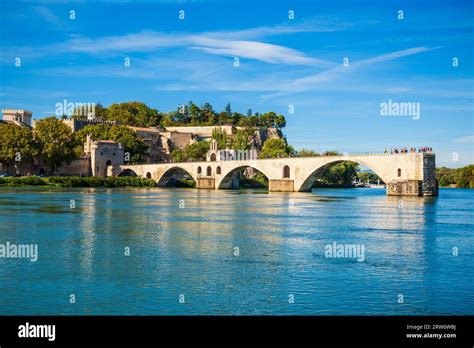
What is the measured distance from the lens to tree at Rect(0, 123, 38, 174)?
219 ft

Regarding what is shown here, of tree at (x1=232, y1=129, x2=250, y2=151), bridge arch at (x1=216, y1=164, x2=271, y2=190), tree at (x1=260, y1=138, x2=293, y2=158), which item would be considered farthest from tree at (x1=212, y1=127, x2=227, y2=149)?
bridge arch at (x1=216, y1=164, x2=271, y2=190)

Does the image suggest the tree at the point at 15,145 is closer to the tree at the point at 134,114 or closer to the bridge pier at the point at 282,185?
the bridge pier at the point at 282,185

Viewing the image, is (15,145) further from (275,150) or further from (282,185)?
(275,150)

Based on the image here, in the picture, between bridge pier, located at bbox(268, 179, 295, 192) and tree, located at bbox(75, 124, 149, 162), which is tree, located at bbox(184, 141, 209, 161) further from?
bridge pier, located at bbox(268, 179, 295, 192)

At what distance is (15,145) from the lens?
67.3 meters

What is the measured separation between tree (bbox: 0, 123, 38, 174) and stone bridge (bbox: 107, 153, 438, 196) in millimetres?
16485

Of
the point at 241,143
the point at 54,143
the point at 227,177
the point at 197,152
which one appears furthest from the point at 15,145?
the point at 241,143

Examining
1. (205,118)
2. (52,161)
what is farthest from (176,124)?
(52,161)

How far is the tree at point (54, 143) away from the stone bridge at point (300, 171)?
10761 millimetres

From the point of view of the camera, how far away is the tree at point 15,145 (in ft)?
219

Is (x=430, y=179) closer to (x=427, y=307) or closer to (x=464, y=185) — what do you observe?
(x=427, y=307)
